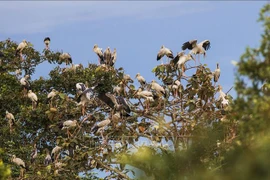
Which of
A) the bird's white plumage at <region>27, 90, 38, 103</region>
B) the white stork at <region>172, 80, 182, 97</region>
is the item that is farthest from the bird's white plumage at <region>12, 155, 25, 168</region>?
the white stork at <region>172, 80, 182, 97</region>

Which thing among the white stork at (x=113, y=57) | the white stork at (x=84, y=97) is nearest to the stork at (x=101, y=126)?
the white stork at (x=84, y=97)

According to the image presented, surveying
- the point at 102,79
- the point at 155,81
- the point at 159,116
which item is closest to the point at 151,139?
the point at 159,116

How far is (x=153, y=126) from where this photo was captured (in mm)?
16844

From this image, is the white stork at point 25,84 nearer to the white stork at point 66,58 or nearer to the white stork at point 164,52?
the white stork at point 66,58

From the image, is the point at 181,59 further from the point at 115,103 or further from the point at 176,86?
the point at 115,103

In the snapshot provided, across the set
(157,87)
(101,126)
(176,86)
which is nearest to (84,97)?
(101,126)

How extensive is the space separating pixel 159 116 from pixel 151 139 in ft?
2.54

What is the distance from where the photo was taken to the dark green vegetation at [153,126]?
313 inches

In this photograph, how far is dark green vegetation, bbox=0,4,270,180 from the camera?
7953mm

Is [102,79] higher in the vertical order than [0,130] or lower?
higher

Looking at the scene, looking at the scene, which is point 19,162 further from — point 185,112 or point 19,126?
point 185,112

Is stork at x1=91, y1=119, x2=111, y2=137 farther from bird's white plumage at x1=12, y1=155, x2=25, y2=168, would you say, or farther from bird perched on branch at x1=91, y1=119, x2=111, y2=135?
bird's white plumage at x1=12, y1=155, x2=25, y2=168

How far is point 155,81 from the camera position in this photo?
18531 millimetres

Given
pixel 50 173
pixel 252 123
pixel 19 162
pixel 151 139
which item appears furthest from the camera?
pixel 19 162
